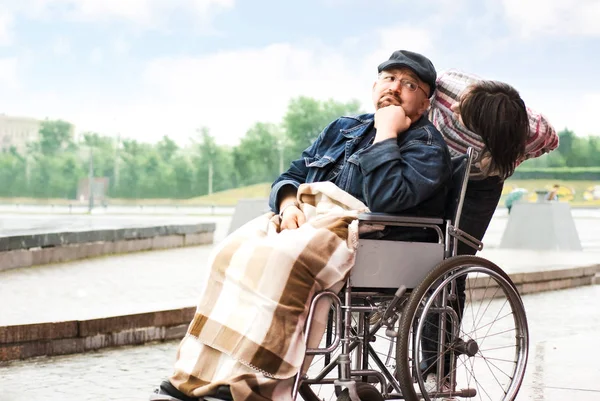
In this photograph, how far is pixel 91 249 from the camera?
43.7 ft

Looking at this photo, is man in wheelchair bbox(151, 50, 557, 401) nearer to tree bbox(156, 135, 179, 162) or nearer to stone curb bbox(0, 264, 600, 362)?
stone curb bbox(0, 264, 600, 362)

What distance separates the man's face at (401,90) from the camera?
369cm

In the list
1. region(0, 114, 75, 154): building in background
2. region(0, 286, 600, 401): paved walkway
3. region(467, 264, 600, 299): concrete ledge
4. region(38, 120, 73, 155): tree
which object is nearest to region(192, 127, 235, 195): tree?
region(38, 120, 73, 155): tree

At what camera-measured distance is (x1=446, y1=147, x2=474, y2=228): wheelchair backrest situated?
3609mm

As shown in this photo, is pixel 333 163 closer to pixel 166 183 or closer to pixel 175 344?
pixel 175 344

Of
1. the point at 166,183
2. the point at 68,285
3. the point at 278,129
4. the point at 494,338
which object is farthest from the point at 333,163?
the point at 278,129

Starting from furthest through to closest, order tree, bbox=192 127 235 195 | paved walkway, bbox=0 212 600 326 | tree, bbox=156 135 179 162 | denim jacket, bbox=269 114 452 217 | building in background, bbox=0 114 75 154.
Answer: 1. building in background, bbox=0 114 75 154
2. tree, bbox=156 135 179 162
3. tree, bbox=192 127 235 195
4. paved walkway, bbox=0 212 600 326
5. denim jacket, bbox=269 114 452 217

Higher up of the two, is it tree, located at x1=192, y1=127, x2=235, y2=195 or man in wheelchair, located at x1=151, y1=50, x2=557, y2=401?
tree, located at x1=192, y1=127, x2=235, y2=195

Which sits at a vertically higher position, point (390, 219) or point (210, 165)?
point (210, 165)

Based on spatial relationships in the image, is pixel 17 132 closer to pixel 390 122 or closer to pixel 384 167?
pixel 390 122

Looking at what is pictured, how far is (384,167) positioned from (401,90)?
384mm

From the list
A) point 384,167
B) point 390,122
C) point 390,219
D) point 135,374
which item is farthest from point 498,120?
point 135,374

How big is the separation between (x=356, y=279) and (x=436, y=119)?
0.88m

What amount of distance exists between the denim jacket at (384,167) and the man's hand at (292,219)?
0.58 feet
